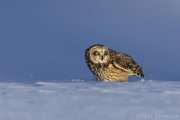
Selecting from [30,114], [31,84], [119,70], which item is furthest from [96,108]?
[119,70]

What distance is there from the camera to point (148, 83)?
28.4 ft

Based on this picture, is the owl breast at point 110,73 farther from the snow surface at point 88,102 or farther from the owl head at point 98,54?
the snow surface at point 88,102

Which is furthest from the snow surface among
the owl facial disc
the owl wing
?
the owl facial disc

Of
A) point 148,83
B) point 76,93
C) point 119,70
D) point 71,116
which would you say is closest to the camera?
point 71,116

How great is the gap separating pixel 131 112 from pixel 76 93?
3.59ft

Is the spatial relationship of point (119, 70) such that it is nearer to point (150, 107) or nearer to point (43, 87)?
point (43, 87)

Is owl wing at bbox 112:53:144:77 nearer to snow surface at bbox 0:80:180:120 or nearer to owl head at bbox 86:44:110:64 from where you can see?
owl head at bbox 86:44:110:64

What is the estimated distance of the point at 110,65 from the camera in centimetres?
1029

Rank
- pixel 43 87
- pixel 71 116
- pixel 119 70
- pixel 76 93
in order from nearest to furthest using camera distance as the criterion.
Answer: pixel 71 116 < pixel 76 93 < pixel 43 87 < pixel 119 70

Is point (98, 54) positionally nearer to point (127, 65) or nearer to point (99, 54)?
point (99, 54)

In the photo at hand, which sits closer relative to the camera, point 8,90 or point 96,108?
point 96,108

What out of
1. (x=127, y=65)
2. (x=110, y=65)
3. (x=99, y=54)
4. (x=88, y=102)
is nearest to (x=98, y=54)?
(x=99, y=54)

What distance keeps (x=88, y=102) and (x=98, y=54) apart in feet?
11.4

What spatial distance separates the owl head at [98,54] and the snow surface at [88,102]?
6.50ft
